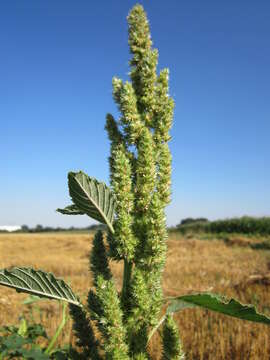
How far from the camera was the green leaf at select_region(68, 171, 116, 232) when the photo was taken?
120 cm

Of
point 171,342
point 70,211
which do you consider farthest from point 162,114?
point 171,342

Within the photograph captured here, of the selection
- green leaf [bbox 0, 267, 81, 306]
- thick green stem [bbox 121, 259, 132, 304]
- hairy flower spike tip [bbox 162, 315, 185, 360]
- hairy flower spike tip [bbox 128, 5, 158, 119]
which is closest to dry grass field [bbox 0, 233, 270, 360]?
hairy flower spike tip [bbox 162, 315, 185, 360]

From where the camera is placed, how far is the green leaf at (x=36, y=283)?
127 centimetres

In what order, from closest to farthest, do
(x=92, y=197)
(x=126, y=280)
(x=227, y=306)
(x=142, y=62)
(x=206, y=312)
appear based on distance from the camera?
(x=227, y=306) < (x=92, y=197) < (x=126, y=280) < (x=142, y=62) < (x=206, y=312)

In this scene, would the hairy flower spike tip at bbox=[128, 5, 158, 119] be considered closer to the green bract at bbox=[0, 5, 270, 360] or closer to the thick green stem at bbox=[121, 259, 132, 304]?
the green bract at bbox=[0, 5, 270, 360]

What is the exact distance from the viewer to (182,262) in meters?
12.3

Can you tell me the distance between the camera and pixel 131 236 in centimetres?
128

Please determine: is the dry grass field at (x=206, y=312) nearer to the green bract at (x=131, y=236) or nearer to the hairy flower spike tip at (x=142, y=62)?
the green bract at (x=131, y=236)

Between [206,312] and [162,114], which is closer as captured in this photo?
[162,114]

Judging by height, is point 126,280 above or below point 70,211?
below

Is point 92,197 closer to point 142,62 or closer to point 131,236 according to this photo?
point 131,236

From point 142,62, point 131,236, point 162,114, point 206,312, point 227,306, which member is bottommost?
point 206,312

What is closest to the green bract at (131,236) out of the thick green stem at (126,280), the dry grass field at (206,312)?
the thick green stem at (126,280)

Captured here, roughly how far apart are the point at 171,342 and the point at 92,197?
0.62m
